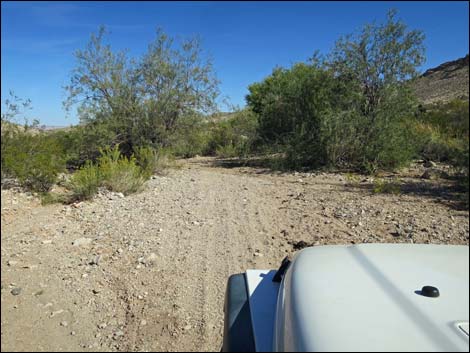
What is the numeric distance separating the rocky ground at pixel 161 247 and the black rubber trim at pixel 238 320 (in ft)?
0.84

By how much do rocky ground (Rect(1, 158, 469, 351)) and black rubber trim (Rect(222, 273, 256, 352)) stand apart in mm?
257

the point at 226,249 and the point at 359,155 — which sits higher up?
the point at 359,155

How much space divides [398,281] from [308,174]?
687 cm

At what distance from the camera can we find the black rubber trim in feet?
4.65

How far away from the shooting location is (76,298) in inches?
72.2

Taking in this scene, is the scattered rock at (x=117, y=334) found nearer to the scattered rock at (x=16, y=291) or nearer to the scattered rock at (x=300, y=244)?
the scattered rock at (x=16, y=291)

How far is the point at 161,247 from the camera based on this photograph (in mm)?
4004

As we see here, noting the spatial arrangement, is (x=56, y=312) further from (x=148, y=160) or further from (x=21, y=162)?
(x=148, y=160)

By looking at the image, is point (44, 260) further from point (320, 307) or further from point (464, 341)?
point (464, 341)

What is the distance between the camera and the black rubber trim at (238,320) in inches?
55.7

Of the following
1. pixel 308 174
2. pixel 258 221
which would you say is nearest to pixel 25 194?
pixel 258 221

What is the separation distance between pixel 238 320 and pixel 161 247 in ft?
8.32

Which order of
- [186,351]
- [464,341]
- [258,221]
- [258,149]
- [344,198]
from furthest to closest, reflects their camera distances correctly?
1. [258,149]
2. [258,221]
3. [344,198]
4. [186,351]
5. [464,341]

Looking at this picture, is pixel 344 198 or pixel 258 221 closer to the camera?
pixel 344 198
